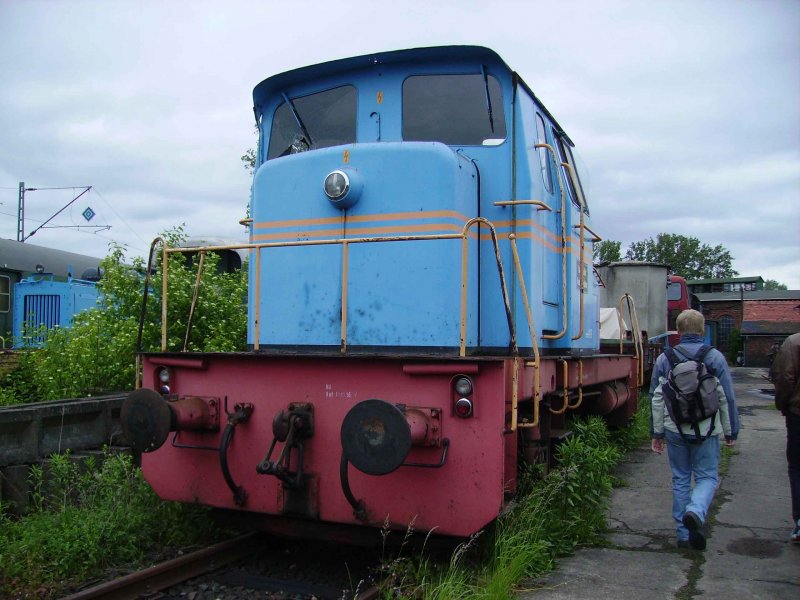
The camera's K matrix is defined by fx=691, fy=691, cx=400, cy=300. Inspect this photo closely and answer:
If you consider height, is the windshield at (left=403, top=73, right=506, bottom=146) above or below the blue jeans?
above

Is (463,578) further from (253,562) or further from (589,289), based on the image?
(589,289)

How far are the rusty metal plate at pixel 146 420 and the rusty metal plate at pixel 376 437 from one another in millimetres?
1081

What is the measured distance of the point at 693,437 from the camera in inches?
173

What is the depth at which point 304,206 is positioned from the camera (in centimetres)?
460

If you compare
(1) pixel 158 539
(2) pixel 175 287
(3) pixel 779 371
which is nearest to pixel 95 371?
(2) pixel 175 287

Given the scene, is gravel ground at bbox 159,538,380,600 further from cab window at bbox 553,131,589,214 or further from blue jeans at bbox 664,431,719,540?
cab window at bbox 553,131,589,214

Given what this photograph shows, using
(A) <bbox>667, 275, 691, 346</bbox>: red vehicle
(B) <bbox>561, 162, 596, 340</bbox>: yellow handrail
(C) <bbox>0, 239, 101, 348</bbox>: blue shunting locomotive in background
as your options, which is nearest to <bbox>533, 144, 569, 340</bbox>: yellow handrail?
(B) <bbox>561, 162, 596, 340</bbox>: yellow handrail

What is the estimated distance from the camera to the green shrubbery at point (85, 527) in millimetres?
3760

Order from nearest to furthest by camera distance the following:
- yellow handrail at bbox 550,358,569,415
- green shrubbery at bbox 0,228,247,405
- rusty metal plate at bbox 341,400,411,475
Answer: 1. rusty metal plate at bbox 341,400,411,475
2. yellow handrail at bbox 550,358,569,415
3. green shrubbery at bbox 0,228,247,405

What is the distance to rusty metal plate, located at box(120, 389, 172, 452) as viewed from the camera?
3809mm

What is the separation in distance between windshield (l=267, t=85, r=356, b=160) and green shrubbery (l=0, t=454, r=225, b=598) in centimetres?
265

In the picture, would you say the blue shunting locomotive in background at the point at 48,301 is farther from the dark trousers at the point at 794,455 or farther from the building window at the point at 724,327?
the building window at the point at 724,327

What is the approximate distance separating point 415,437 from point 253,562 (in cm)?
140

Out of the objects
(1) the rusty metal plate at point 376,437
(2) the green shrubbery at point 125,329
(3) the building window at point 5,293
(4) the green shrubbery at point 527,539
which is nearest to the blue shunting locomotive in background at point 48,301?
(3) the building window at point 5,293
